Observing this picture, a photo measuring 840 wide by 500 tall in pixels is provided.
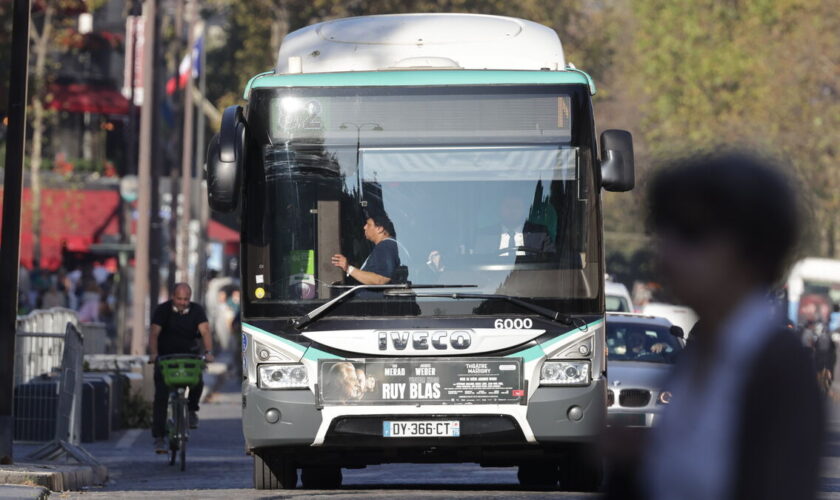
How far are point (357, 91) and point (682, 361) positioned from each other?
8496mm

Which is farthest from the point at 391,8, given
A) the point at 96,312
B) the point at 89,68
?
the point at 96,312

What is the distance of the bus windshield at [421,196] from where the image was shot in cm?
1152

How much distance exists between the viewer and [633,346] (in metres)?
19.8

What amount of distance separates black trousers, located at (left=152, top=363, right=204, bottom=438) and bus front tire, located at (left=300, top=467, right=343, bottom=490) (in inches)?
129

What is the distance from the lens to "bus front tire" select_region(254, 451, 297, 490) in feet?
41.2

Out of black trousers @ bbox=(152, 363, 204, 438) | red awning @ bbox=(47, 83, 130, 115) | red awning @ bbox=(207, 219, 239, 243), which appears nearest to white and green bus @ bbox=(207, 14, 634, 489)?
black trousers @ bbox=(152, 363, 204, 438)

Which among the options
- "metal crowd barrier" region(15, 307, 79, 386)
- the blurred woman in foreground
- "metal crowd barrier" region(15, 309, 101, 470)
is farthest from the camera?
"metal crowd barrier" region(15, 307, 79, 386)

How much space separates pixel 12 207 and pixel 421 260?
12.9 feet

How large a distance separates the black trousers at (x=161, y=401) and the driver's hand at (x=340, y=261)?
5.65 m

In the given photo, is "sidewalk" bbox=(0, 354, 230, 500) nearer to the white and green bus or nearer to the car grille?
the white and green bus

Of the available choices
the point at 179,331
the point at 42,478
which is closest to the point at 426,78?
the point at 42,478

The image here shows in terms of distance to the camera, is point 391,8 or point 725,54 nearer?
point 391,8

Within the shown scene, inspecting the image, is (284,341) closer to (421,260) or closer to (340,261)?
(340,261)

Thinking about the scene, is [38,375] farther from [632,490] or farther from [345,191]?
[632,490]
